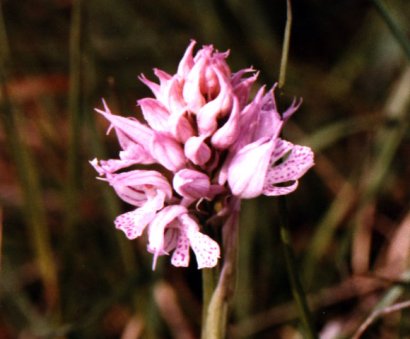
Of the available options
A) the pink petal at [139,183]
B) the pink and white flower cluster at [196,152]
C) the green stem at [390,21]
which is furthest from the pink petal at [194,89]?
the green stem at [390,21]

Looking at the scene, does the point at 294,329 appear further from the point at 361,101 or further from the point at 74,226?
the point at 361,101

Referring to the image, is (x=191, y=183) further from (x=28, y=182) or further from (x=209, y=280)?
(x=28, y=182)

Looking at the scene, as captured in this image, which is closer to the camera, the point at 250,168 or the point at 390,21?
the point at 250,168

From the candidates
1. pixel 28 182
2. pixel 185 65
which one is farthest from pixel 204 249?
pixel 28 182

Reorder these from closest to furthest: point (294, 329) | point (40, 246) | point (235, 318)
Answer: point (40, 246), point (294, 329), point (235, 318)

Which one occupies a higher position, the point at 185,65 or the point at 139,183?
the point at 185,65

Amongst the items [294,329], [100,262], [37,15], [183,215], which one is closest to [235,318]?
[294,329]

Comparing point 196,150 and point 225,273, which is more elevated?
point 196,150

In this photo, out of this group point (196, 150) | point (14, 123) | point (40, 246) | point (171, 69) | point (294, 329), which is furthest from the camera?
point (171, 69)
